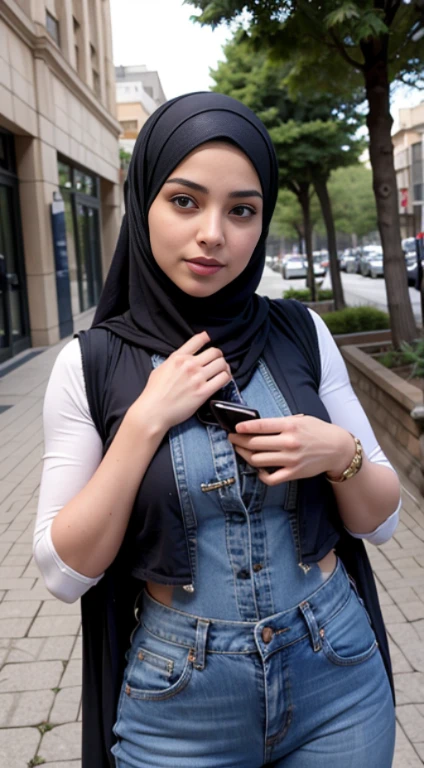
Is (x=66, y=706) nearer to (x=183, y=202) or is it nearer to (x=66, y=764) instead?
(x=66, y=764)

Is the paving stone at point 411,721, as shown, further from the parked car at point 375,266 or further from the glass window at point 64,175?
the parked car at point 375,266

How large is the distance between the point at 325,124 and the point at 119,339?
565 inches

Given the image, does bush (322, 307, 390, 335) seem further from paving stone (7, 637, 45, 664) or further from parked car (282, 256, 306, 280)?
parked car (282, 256, 306, 280)

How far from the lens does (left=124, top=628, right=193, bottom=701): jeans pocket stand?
129 cm

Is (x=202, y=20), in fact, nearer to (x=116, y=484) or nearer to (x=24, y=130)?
(x=24, y=130)

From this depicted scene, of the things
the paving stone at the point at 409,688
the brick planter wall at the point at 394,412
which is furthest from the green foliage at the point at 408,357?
the paving stone at the point at 409,688

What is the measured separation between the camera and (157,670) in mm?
1313

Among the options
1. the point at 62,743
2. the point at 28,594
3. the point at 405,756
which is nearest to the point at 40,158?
the point at 28,594

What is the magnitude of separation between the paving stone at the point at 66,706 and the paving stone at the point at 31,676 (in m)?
0.09

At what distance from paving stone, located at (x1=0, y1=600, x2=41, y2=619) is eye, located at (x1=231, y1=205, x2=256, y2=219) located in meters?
3.23

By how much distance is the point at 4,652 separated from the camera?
3.69m

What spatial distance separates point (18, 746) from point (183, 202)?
2.47m

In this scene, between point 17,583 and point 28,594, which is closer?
point 28,594

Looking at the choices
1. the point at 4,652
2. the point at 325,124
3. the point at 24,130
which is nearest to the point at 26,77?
the point at 24,130
